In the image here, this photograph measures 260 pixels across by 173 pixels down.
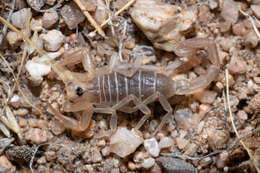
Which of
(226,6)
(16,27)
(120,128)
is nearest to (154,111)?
(120,128)

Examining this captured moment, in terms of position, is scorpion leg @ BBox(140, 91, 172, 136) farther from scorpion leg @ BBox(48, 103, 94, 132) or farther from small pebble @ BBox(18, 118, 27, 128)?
small pebble @ BBox(18, 118, 27, 128)

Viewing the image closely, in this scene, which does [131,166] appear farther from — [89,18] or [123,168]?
[89,18]

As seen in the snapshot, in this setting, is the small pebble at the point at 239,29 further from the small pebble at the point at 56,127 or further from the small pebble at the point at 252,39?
the small pebble at the point at 56,127

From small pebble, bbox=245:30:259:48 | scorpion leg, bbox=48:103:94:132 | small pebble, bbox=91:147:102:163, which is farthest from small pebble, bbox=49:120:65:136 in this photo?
small pebble, bbox=245:30:259:48

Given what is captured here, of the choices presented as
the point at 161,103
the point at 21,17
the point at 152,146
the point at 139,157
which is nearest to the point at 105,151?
the point at 139,157

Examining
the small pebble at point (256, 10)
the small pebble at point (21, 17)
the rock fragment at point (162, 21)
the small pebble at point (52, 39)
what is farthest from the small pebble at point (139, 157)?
the small pebble at point (256, 10)

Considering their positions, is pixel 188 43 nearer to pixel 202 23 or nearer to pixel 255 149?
pixel 202 23
